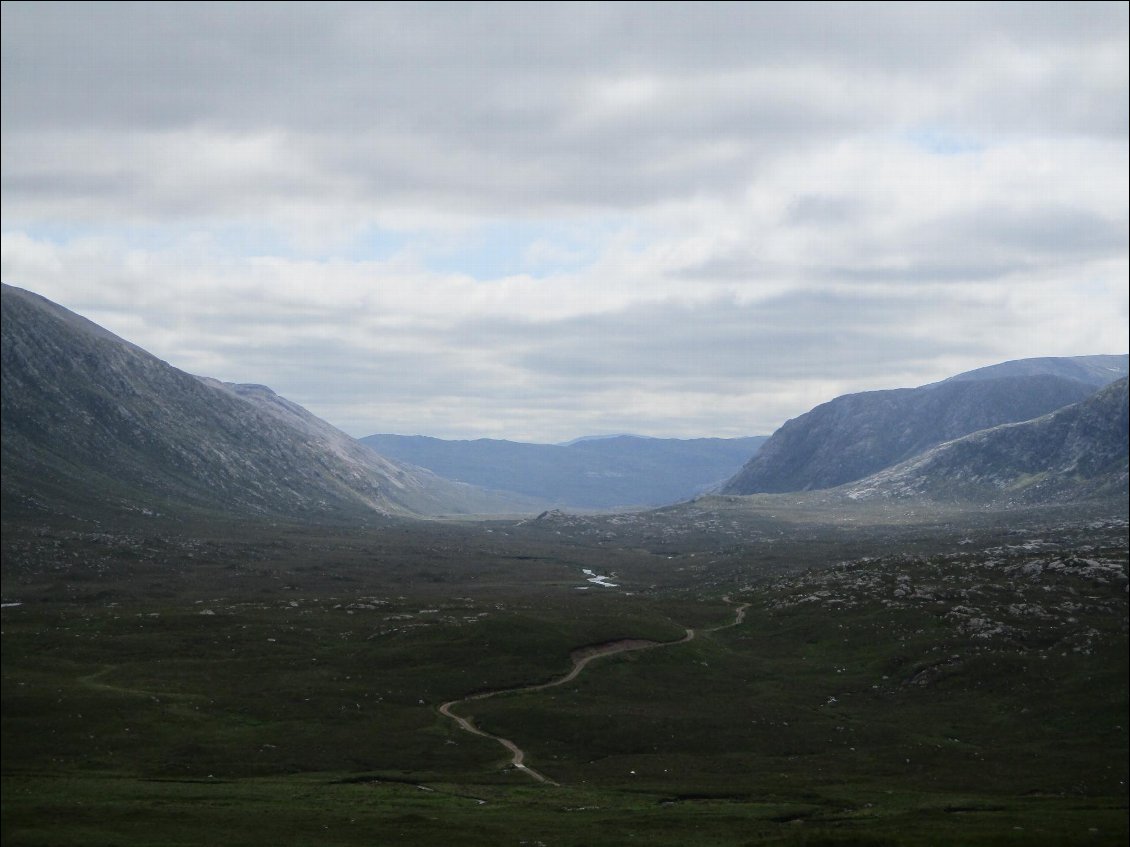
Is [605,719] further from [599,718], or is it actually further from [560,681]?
[560,681]

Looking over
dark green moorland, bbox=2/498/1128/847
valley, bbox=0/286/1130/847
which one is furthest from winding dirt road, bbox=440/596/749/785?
dark green moorland, bbox=2/498/1128/847

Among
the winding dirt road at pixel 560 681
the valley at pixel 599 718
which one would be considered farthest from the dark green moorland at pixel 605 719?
the winding dirt road at pixel 560 681

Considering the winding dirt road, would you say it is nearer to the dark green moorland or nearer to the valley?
the valley

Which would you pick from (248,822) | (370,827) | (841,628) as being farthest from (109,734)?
(841,628)

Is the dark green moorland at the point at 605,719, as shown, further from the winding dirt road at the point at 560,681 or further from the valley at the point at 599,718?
the winding dirt road at the point at 560,681

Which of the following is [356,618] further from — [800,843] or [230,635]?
[800,843]
